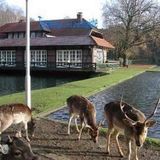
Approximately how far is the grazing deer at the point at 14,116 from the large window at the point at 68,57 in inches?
1486

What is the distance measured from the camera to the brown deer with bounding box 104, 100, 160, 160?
8.50 metres

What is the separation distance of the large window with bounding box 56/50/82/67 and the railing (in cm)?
19

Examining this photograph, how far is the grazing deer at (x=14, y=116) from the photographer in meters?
10.4

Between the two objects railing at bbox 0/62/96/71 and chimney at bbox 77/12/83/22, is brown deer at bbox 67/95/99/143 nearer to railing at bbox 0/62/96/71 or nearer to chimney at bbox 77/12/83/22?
railing at bbox 0/62/96/71

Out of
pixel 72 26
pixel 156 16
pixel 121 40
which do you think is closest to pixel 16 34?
pixel 72 26

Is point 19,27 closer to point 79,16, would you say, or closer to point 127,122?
point 79,16

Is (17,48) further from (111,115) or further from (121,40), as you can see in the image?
(111,115)

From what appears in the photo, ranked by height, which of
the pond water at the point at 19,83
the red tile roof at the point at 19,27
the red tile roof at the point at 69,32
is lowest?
the pond water at the point at 19,83

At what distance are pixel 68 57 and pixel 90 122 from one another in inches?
1596

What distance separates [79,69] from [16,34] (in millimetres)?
20463

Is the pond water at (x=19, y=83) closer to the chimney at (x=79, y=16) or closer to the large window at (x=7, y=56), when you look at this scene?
the large window at (x=7, y=56)

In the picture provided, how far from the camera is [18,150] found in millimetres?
8742

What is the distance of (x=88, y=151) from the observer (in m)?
10.3

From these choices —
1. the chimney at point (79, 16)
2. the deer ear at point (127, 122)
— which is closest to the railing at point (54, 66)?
the chimney at point (79, 16)
